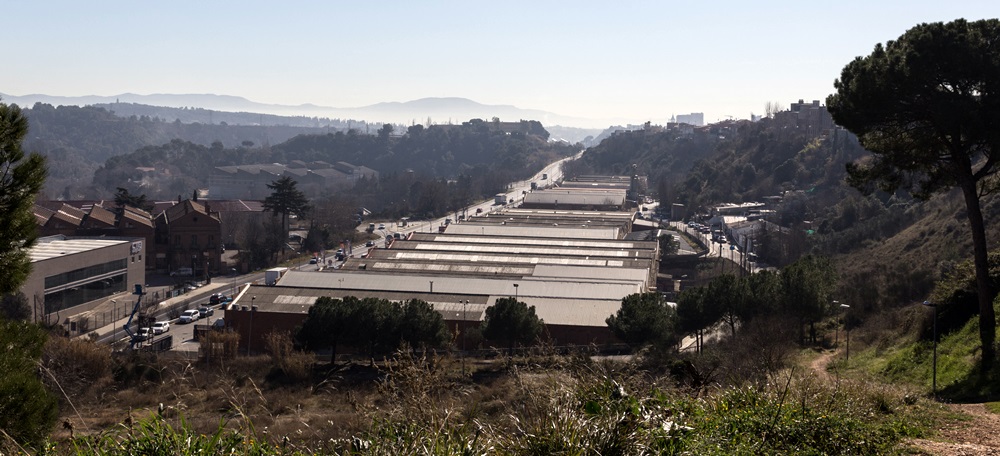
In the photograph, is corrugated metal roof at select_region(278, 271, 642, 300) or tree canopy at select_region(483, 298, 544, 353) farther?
corrugated metal roof at select_region(278, 271, 642, 300)

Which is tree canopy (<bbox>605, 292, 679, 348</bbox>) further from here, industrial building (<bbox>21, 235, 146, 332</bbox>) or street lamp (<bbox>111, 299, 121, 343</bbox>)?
industrial building (<bbox>21, 235, 146, 332</bbox>)

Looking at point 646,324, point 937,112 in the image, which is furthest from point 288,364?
point 937,112

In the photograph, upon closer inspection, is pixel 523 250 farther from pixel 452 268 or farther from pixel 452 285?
pixel 452 285

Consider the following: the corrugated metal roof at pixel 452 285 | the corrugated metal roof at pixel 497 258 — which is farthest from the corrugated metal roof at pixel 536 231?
the corrugated metal roof at pixel 452 285

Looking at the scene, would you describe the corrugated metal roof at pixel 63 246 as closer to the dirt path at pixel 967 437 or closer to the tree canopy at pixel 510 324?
the tree canopy at pixel 510 324

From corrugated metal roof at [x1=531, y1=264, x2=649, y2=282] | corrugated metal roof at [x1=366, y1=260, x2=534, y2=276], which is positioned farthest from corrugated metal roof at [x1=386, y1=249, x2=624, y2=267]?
corrugated metal roof at [x1=531, y1=264, x2=649, y2=282]

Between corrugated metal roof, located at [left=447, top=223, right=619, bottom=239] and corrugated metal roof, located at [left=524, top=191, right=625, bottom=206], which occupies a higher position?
corrugated metal roof, located at [left=524, top=191, right=625, bottom=206]
